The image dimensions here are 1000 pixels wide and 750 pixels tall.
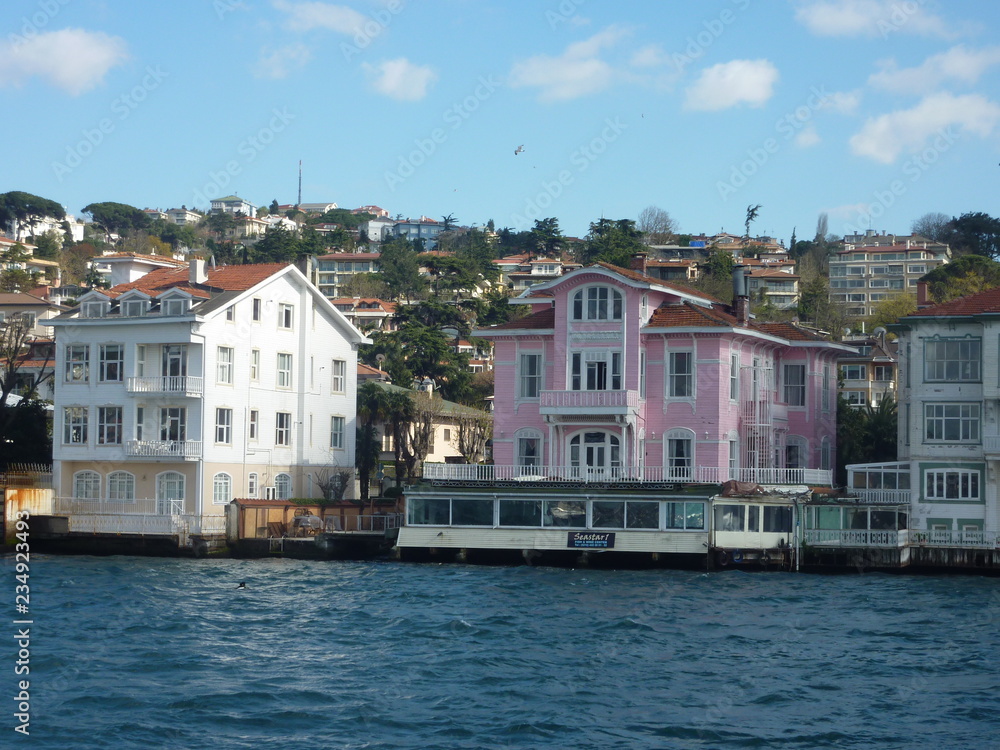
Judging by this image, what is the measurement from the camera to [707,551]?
4622 cm

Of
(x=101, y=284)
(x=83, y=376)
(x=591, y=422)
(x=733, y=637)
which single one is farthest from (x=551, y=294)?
(x=101, y=284)

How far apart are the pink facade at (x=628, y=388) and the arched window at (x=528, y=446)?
0.04 m

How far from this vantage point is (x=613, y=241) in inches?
4638

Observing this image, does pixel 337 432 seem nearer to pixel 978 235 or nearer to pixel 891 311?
pixel 891 311

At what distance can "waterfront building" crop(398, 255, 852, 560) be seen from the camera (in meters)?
46.9

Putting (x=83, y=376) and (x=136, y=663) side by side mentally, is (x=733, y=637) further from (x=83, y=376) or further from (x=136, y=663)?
(x=83, y=376)

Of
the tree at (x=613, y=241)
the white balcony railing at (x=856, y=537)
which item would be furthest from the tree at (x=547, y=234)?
the white balcony railing at (x=856, y=537)

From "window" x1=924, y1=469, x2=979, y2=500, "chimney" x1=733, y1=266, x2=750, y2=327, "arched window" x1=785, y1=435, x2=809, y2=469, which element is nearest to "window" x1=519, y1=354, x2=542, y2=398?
"chimney" x1=733, y1=266, x2=750, y2=327

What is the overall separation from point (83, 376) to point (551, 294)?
19054 millimetres

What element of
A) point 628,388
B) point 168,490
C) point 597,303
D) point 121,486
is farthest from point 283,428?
point 628,388

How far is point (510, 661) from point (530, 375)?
25.3 m

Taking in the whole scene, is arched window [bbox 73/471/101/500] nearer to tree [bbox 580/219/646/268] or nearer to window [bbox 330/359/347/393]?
window [bbox 330/359/347/393]

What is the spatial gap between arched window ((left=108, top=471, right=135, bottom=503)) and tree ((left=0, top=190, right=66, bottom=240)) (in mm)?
140408

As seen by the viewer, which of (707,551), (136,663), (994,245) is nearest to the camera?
(136,663)
